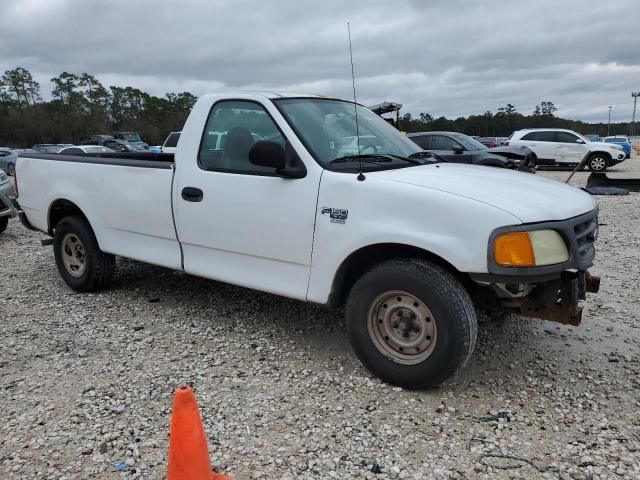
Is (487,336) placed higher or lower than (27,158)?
lower

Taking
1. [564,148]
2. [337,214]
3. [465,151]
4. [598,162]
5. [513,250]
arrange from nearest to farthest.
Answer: [513,250], [337,214], [465,151], [564,148], [598,162]

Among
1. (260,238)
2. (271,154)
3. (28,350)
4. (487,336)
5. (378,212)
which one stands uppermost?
(271,154)

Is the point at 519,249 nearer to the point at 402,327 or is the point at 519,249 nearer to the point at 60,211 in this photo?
the point at 402,327

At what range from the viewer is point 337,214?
3441 millimetres

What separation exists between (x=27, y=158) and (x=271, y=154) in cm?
363

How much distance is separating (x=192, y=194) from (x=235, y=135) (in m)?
0.57

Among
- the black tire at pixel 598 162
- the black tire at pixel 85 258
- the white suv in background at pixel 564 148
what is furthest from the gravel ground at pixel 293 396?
the black tire at pixel 598 162

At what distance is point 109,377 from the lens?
12.0 ft

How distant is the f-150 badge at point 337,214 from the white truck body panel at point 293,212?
0.10ft

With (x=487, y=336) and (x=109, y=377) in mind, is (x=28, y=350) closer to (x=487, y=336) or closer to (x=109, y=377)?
(x=109, y=377)

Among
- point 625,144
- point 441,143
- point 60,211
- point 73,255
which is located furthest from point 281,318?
point 625,144

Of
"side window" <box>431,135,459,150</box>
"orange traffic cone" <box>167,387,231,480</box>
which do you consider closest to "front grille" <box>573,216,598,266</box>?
"orange traffic cone" <box>167,387,231,480</box>

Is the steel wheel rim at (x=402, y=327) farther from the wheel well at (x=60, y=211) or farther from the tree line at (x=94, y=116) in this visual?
the tree line at (x=94, y=116)

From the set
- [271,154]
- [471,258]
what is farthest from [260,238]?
[471,258]
